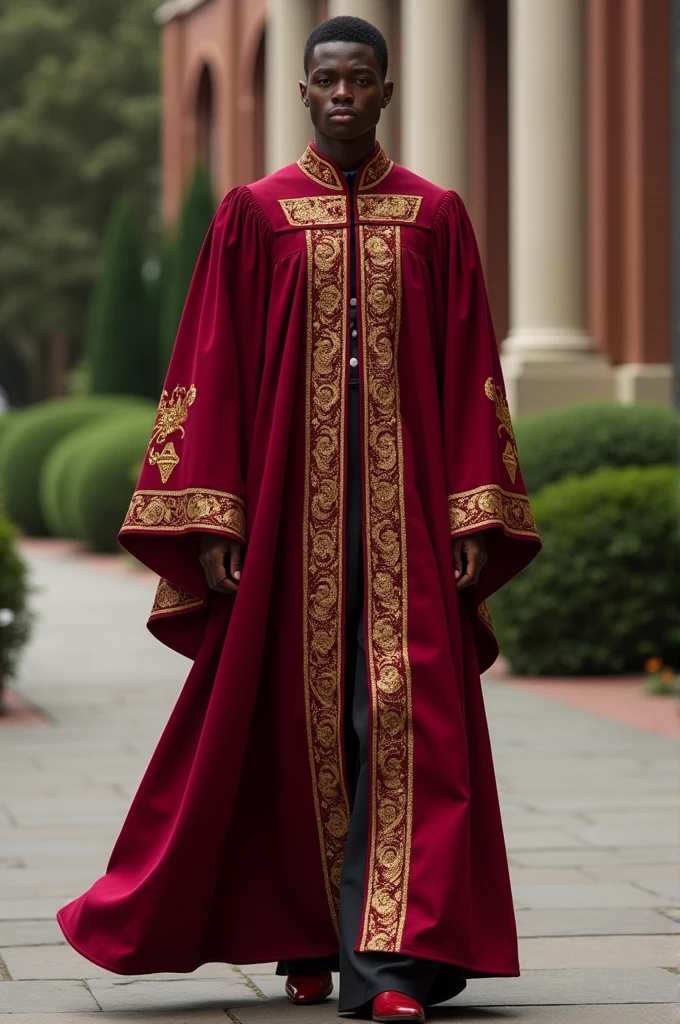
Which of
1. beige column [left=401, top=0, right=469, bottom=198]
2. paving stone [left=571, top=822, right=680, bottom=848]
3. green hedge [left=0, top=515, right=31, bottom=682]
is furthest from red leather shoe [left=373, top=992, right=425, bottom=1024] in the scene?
beige column [left=401, top=0, right=469, bottom=198]

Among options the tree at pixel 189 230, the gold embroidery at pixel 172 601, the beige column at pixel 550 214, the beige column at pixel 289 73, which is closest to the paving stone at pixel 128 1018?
the gold embroidery at pixel 172 601

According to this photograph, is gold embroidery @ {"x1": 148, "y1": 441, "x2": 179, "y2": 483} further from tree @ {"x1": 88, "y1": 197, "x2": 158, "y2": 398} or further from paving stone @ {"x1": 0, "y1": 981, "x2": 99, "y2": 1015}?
tree @ {"x1": 88, "y1": 197, "x2": 158, "y2": 398}

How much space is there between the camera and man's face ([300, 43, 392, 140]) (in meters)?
4.05

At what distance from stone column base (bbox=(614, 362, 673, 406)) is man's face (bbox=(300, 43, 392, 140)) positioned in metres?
11.1

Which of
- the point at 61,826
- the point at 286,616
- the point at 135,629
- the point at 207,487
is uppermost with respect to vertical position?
the point at 207,487

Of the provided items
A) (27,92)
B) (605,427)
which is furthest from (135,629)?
(27,92)

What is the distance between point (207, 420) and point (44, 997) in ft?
4.36

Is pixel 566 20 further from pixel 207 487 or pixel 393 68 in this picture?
pixel 207 487

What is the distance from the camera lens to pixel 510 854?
6.01 meters

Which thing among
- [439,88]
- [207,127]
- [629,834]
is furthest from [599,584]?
[207,127]

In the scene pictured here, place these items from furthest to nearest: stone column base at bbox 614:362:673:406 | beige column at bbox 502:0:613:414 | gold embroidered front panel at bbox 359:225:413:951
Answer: stone column base at bbox 614:362:673:406
beige column at bbox 502:0:613:414
gold embroidered front panel at bbox 359:225:413:951

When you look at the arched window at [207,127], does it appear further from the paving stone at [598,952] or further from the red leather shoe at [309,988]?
the red leather shoe at [309,988]

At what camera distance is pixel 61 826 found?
6.41 metres

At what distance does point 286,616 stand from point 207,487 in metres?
0.33
